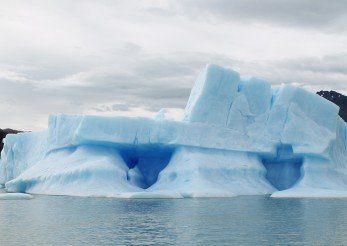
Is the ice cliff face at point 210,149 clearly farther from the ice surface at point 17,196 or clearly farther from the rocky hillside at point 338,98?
the rocky hillside at point 338,98

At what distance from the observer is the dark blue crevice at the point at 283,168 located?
92.1 ft

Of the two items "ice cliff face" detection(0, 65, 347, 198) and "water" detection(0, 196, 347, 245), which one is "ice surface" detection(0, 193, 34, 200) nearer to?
"ice cliff face" detection(0, 65, 347, 198)

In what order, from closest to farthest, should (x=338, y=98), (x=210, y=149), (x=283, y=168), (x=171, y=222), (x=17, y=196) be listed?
1. (x=171, y=222)
2. (x=17, y=196)
3. (x=210, y=149)
4. (x=283, y=168)
5. (x=338, y=98)

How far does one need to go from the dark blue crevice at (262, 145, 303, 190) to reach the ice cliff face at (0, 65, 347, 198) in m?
0.05

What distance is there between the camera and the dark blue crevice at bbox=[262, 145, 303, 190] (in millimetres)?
Result: 28062

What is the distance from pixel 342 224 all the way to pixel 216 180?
417 inches

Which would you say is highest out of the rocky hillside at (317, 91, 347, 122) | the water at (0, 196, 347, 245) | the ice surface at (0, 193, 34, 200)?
the rocky hillside at (317, 91, 347, 122)

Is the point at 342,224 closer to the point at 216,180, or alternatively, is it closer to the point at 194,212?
the point at 194,212

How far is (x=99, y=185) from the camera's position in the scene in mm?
23703

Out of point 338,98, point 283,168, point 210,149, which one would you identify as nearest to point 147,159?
point 210,149

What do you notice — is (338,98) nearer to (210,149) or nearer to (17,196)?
(210,149)

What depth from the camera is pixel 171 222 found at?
1527cm

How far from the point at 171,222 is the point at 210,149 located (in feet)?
37.3

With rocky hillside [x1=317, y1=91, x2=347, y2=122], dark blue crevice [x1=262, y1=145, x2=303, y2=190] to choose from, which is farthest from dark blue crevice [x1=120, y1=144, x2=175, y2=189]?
rocky hillside [x1=317, y1=91, x2=347, y2=122]
